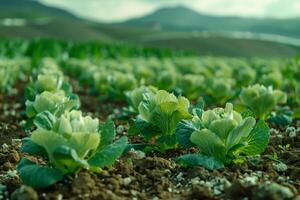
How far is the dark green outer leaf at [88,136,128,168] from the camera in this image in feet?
10.2

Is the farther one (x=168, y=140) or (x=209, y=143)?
(x=168, y=140)

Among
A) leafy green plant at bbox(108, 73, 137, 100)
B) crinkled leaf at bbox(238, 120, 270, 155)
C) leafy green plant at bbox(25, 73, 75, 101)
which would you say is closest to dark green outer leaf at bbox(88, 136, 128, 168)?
crinkled leaf at bbox(238, 120, 270, 155)

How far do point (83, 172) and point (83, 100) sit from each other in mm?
4971

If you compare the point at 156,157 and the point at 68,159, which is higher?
the point at 68,159

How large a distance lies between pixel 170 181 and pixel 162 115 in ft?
1.87

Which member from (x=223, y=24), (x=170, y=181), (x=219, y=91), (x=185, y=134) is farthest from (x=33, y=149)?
(x=223, y=24)

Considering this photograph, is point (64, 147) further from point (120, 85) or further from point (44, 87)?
point (120, 85)

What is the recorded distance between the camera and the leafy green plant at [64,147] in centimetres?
292

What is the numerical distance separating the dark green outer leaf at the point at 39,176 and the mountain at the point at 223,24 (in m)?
85.6

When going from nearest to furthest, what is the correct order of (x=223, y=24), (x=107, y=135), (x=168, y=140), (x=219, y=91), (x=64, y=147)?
1. (x=64, y=147)
2. (x=107, y=135)
3. (x=168, y=140)
4. (x=219, y=91)
5. (x=223, y=24)

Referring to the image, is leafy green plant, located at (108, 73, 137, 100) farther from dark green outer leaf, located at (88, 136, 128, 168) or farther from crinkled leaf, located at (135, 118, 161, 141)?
dark green outer leaf, located at (88, 136, 128, 168)

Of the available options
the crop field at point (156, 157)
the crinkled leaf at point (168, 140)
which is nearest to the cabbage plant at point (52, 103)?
the crop field at point (156, 157)

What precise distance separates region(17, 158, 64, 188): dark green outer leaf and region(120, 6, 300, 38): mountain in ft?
281

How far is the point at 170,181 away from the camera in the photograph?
3344mm
